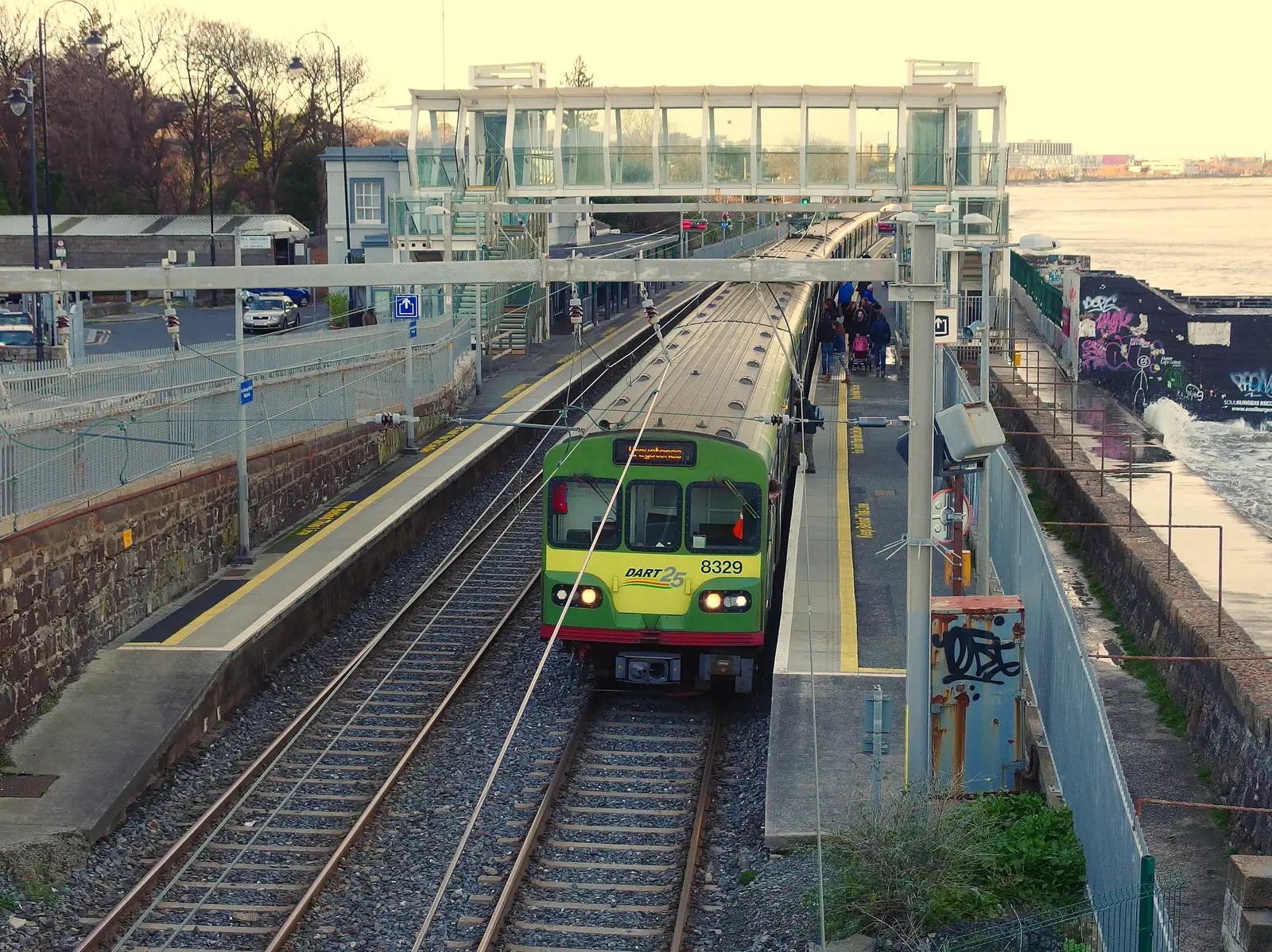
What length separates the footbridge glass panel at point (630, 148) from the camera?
3281cm

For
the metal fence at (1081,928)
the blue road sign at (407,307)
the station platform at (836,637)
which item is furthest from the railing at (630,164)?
the metal fence at (1081,928)

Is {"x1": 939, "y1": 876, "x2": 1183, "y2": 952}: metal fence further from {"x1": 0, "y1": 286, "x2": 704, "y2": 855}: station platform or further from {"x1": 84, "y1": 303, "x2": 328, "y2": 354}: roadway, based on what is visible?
{"x1": 84, "y1": 303, "x2": 328, "y2": 354}: roadway

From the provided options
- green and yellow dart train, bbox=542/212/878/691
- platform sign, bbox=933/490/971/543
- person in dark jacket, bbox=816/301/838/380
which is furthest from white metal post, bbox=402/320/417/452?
platform sign, bbox=933/490/971/543

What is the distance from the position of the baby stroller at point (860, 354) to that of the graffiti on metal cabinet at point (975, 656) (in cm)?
2370

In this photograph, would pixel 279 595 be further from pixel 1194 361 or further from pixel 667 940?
pixel 1194 361

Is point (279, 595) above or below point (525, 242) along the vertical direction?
below

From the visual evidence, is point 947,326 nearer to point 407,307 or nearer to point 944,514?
point 944,514

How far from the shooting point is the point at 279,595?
1833cm

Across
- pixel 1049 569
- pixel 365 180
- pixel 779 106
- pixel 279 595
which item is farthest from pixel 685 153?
pixel 365 180

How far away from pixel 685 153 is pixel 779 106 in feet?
7.15

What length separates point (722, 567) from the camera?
1485 centimetres

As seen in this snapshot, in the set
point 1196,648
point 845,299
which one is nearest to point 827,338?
point 845,299

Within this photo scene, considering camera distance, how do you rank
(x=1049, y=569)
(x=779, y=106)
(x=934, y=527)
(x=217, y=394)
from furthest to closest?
(x=779, y=106)
(x=217, y=394)
(x=934, y=527)
(x=1049, y=569)

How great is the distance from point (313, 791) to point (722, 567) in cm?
432
